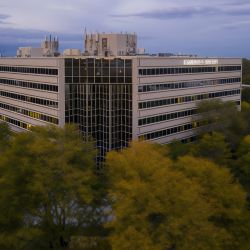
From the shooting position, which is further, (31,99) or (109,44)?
(109,44)

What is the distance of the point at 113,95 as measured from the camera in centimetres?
6178

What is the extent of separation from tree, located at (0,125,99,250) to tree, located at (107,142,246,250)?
126 inches

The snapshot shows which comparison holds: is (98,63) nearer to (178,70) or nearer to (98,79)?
(98,79)

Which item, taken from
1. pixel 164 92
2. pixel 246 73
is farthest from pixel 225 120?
pixel 246 73

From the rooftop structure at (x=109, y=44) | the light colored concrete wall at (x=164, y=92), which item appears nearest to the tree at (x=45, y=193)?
the light colored concrete wall at (x=164, y=92)

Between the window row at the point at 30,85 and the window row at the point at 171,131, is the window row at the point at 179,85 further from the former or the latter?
the window row at the point at 30,85

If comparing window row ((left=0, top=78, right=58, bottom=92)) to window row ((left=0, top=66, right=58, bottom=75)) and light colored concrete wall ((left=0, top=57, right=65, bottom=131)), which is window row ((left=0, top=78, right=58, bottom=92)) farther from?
window row ((left=0, top=66, right=58, bottom=75))

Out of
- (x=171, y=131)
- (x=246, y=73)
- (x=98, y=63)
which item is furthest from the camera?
(x=246, y=73)

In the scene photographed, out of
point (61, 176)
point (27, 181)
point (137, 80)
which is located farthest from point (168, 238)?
point (137, 80)

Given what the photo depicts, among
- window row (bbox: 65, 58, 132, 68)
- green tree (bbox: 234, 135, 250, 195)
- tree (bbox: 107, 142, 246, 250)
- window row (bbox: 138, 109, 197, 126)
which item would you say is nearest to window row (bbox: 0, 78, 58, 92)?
window row (bbox: 65, 58, 132, 68)

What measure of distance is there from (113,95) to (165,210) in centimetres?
3566

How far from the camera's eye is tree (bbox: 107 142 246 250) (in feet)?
89.6

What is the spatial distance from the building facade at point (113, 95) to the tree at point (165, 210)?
1172 inches

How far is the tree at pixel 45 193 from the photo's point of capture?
31391 mm
